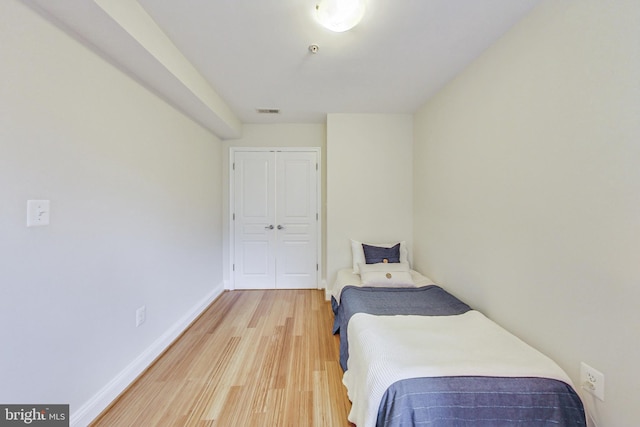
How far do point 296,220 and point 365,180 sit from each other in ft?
3.88

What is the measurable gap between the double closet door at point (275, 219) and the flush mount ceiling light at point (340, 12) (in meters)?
2.16

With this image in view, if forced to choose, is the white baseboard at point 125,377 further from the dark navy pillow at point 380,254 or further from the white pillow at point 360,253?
the dark navy pillow at point 380,254

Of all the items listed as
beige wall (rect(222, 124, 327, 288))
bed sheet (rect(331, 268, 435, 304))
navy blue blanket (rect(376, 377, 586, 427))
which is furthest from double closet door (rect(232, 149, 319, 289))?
→ navy blue blanket (rect(376, 377, 586, 427))

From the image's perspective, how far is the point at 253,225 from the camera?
11.8 feet

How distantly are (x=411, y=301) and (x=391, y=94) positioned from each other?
2.08 metres

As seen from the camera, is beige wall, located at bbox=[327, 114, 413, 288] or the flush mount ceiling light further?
beige wall, located at bbox=[327, 114, 413, 288]

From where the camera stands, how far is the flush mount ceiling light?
1329mm

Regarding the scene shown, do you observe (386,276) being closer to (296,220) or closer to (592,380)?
(592,380)

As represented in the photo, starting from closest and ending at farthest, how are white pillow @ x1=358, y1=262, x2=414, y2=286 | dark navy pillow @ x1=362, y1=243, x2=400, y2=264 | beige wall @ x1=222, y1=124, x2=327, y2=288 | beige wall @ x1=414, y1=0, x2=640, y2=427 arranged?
beige wall @ x1=414, y1=0, x2=640, y2=427 < white pillow @ x1=358, y1=262, x2=414, y2=286 < dark navy pillow @ x1=362, y1=243, x2=400, y2=264 < beige wall @ x1=222, y1=124, x2=327, y2=288

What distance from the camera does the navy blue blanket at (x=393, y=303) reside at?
1.85 meters

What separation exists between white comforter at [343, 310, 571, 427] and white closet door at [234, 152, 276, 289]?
2.15 meters

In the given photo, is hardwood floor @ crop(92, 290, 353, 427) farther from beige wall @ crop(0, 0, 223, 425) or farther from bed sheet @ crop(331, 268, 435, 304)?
bed sheet @ crop(331, 268, 435, 304)

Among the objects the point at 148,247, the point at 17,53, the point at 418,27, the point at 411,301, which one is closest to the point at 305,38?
the point at 418,27

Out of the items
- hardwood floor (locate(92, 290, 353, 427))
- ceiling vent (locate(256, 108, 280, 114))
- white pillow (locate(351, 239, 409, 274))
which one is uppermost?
ceiling vent (locate(256, 108, 280, 114))
